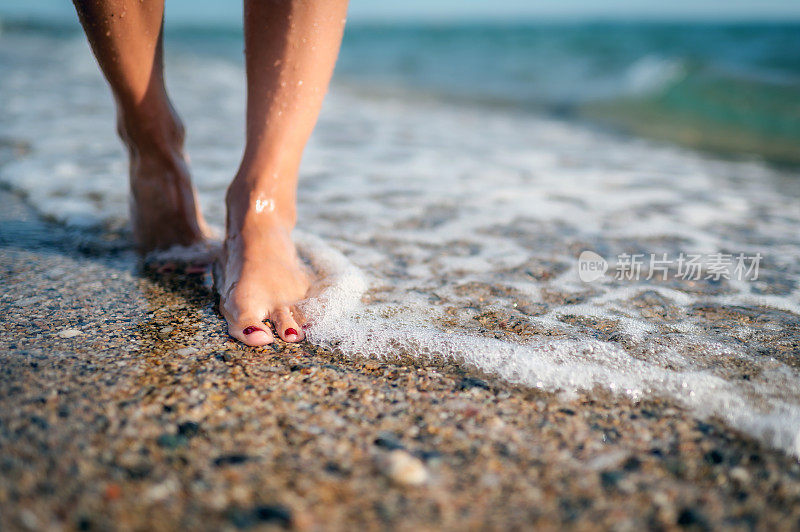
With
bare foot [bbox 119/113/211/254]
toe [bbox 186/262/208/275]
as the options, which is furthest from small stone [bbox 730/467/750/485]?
bare foot [bbox 119/113/211/254]

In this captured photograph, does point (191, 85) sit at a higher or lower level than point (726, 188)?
higher

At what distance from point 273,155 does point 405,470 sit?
3.06ft

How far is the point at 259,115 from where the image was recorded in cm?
146

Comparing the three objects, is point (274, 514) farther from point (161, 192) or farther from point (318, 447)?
point (161, 192)

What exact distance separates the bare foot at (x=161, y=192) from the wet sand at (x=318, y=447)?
1.52 ft

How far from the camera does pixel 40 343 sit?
1215 mm

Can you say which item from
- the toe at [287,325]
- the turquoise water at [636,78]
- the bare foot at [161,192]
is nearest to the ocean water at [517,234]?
the toe at [287,325]

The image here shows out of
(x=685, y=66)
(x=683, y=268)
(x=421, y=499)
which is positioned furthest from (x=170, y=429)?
(x=685, y=66)

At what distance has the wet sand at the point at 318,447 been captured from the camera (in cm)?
82

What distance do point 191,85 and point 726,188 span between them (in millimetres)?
5614

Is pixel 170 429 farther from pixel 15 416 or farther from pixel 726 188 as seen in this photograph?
pixel 726 188

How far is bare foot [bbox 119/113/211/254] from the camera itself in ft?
5.50

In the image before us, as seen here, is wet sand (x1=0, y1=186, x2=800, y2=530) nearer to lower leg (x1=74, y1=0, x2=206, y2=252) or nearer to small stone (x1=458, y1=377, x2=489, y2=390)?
small stone (x1=458, y1=377, x2=489, y2=390)

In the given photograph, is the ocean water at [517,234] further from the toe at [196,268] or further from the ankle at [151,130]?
the ankle at [151,130]
